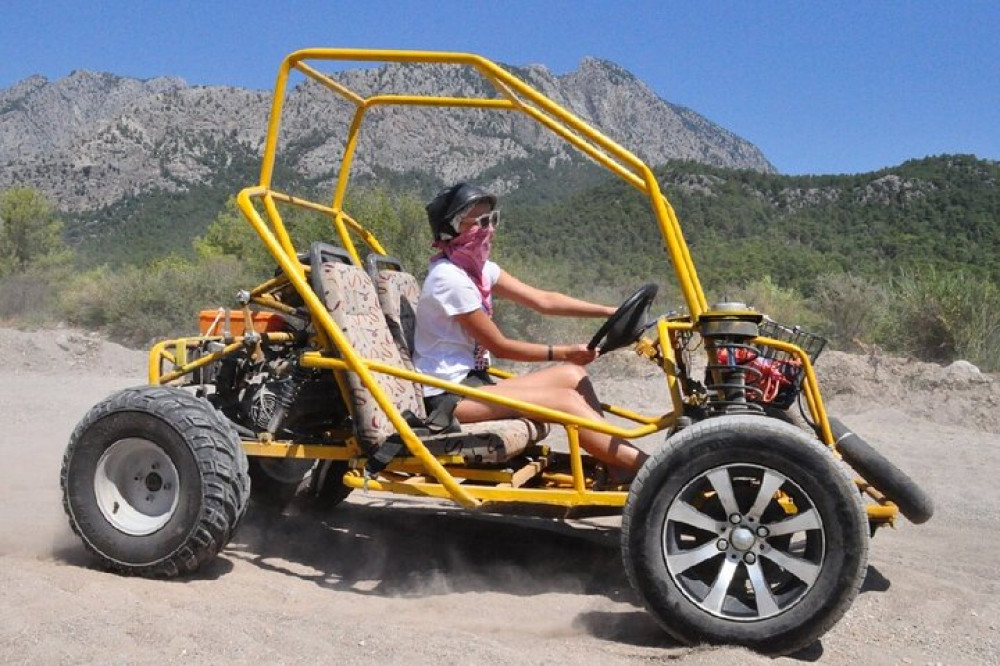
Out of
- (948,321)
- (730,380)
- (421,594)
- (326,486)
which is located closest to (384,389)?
(421,594)

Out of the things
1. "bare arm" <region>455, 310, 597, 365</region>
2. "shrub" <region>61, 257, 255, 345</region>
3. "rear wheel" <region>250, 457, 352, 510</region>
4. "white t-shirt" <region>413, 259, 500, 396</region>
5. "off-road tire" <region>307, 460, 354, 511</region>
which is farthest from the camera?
"shrub" <region>61, 257, 255, 345</region>

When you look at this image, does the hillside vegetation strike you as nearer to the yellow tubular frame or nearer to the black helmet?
the yellow tubular frame

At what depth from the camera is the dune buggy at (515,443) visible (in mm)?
3629

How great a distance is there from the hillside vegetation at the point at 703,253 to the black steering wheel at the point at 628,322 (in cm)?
941

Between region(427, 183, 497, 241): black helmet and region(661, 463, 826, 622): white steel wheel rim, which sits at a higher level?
region(427, 183, 497, 241): black helmet

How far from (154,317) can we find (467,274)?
16.2 meters

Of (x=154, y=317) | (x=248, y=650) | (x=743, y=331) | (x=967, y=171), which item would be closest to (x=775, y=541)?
(x=743, y=331)

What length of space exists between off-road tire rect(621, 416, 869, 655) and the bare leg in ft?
2.26

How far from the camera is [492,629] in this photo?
13.0ft

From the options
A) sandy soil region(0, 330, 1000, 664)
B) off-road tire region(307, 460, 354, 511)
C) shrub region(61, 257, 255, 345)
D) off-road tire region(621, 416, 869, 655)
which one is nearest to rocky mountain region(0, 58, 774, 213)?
shrub region(61, 257, 255, 345)

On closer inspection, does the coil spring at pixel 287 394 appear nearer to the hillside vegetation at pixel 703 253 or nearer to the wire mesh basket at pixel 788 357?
the wire mesh basket at pixel 788 357

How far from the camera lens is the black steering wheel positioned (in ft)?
14.1

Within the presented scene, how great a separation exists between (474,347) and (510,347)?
43 cm

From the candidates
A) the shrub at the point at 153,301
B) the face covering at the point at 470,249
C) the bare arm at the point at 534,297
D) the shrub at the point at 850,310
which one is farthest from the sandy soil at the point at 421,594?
the shrub at the point at 153,301
